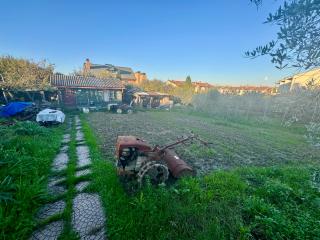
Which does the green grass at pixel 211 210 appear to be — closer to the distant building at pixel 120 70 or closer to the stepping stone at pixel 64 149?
the stepping stone at pixel 64 149

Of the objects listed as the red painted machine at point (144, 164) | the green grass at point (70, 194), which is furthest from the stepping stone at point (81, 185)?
the red painted machine at point (144, 164)

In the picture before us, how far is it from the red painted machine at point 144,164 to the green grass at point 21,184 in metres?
2.21

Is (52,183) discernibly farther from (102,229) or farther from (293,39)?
(293,39)

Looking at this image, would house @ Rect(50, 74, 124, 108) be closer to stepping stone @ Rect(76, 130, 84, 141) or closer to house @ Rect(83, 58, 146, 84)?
stepping stone @ Rect(76, 130, 84, 141)

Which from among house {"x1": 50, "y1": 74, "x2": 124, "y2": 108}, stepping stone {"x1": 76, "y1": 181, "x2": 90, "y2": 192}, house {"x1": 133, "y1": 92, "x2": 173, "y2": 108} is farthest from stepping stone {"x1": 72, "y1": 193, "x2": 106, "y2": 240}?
house {"x1": 133, "y1": 92, "x2": 173, "y2": 108}

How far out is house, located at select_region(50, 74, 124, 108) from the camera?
939 inches

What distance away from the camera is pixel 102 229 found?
12.7 ft

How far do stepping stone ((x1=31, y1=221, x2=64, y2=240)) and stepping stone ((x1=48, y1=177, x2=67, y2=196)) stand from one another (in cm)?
128

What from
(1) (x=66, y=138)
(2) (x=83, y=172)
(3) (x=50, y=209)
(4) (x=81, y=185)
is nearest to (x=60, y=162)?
(2) (x=83, y=172)

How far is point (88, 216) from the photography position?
166 inches

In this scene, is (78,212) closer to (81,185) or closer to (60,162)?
(81,185)

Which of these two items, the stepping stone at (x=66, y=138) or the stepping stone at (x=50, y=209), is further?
the stepping stone at (x=66, y=138)

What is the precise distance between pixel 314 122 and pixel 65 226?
16.4 ft

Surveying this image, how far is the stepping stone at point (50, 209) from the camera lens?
4.21 meters
